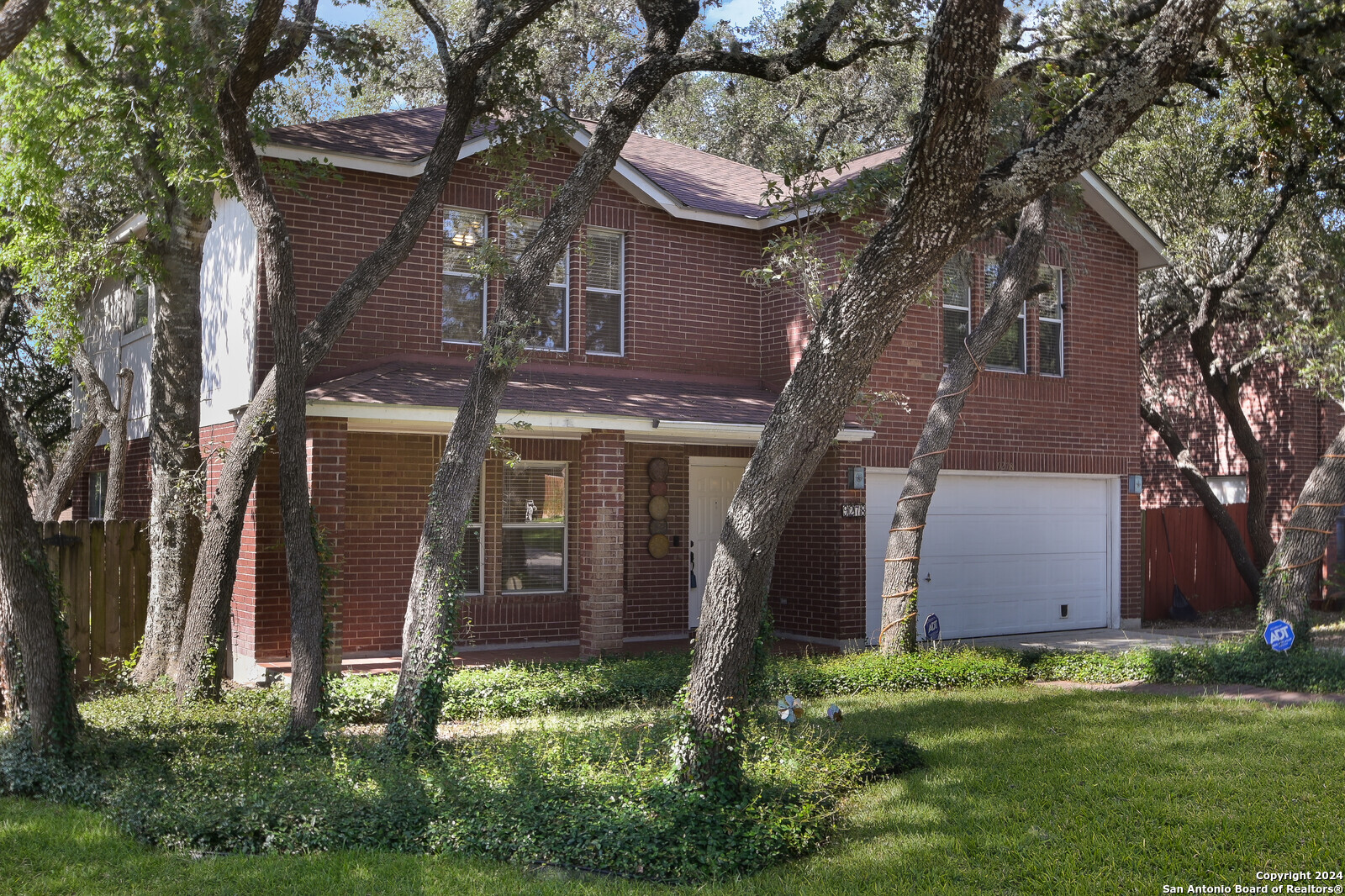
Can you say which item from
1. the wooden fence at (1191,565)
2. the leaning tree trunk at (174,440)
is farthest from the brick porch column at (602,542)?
the wooden fence at (1191,565)

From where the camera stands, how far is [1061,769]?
24.4ft

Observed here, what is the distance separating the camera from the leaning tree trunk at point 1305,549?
1175 centimetres

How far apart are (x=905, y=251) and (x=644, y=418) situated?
5674 millimetres

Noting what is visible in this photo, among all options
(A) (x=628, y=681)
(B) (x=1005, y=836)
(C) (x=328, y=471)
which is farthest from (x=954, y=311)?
(B) (x=1005, y=836)

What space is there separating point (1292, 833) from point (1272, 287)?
14.3 meters

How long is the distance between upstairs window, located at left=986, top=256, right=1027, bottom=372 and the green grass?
756cm

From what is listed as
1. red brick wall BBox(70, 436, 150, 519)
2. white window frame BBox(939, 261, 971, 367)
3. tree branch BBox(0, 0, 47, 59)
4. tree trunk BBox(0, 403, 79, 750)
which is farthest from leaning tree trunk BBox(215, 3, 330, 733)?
white window frame BBox(939, 261, 971, 367)

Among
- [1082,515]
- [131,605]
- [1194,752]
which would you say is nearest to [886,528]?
[1082,515]

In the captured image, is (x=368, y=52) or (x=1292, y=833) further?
(x=368, y=52)

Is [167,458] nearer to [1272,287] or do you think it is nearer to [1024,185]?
[1024,185]

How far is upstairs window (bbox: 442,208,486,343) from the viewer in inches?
501

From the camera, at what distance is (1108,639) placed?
14.9 meters

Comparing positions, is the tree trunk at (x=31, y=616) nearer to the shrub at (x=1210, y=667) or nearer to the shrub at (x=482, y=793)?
the shrub at (x=482, y=793)

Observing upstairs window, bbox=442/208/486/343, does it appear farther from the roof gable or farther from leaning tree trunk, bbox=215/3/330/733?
leaning tree trunk, bbox=215/3/330/733
